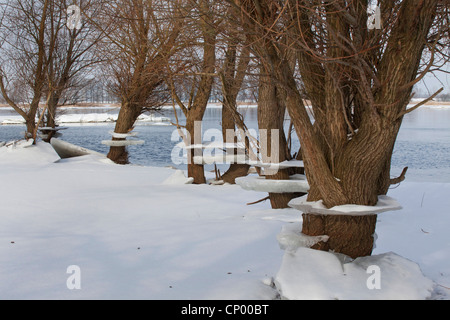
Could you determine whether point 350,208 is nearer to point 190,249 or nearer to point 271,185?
point 190,249

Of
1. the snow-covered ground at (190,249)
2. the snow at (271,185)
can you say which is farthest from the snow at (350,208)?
the snow at (271,185)

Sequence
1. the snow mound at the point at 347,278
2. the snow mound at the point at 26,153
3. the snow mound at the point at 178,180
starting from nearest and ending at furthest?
the snow mound at the point at 347,278, the snow mound at the point at 178,180, the snow mound at the point at 26,153

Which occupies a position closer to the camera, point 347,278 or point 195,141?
point 347,278

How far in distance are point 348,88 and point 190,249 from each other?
2.09 metres

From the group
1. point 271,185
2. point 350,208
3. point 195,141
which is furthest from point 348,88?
point 195,141

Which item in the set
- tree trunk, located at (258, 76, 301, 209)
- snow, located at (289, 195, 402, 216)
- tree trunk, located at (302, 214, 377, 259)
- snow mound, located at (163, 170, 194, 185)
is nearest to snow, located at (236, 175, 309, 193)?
tree trunk, located at (258, 76, 301, 209)

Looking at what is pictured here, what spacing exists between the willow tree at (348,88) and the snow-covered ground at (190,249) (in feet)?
1.47

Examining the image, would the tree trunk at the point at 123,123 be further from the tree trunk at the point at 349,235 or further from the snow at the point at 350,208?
the tree trunk at the point at 349,235

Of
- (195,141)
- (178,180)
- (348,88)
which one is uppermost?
(348,88)

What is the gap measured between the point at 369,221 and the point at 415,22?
1.62 m

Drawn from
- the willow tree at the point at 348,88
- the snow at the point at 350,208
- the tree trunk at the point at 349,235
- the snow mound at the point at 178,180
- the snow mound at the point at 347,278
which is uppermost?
the willow tree at the point at 348,88

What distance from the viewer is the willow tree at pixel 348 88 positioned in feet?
11.8

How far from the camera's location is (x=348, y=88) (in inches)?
168
